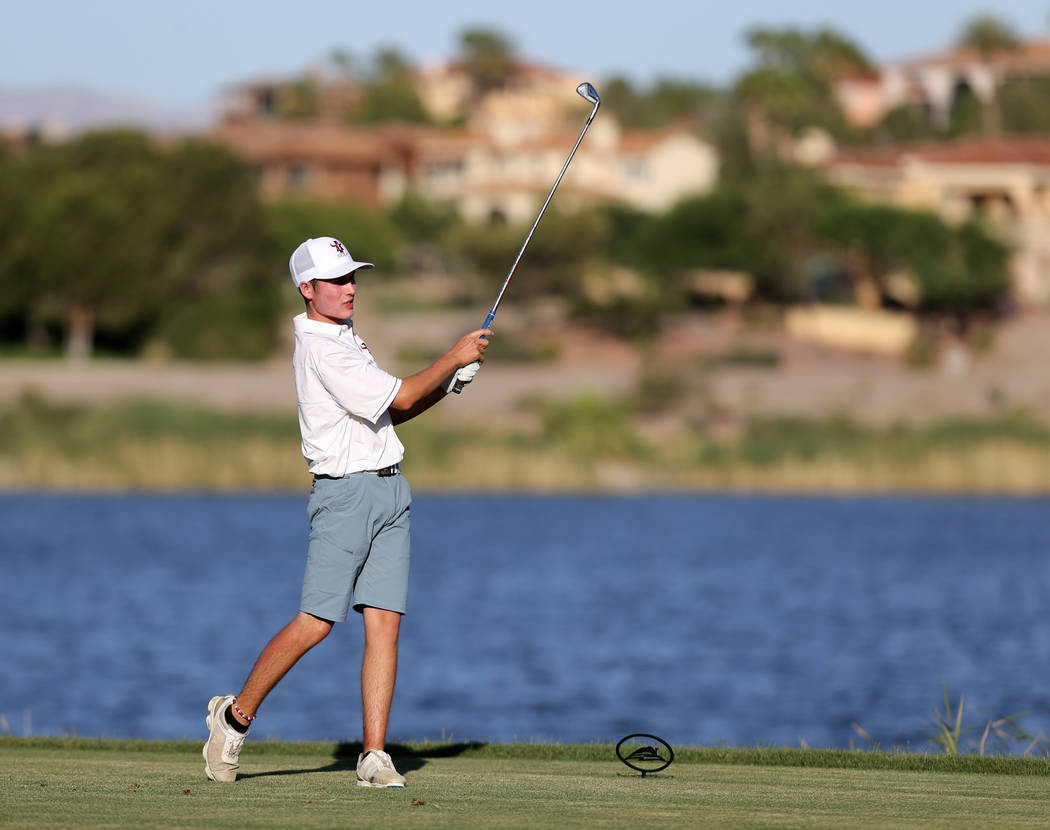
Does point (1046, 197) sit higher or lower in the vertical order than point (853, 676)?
higher

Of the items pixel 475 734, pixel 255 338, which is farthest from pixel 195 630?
pixel 255 338

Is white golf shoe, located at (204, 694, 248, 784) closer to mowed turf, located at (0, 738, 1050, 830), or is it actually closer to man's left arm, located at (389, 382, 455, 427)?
mowed turf, located at (0, 738, 1050, 830)

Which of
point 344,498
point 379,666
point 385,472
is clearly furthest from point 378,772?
point 385,472

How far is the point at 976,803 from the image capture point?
8406 millimetres

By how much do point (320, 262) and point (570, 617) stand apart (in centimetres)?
2673

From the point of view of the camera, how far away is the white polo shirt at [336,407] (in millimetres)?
8773

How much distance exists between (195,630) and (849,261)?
54.1 m

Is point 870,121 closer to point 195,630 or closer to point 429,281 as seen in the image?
point 429,281

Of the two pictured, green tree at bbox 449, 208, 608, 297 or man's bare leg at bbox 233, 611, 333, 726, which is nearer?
man's bare leg at bbox 233, 611, 333, 726

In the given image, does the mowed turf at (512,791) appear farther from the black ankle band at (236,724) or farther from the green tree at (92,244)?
the green tree at (92,244)

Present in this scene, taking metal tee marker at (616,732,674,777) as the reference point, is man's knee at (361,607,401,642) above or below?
above

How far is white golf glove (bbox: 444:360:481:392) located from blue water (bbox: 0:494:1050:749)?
24.1 feet

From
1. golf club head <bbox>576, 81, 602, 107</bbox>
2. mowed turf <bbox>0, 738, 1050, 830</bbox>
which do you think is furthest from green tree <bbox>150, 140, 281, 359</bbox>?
golf club head <bbox>576, 81, 602, 107</bbox>

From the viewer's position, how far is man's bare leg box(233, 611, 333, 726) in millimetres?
8812
